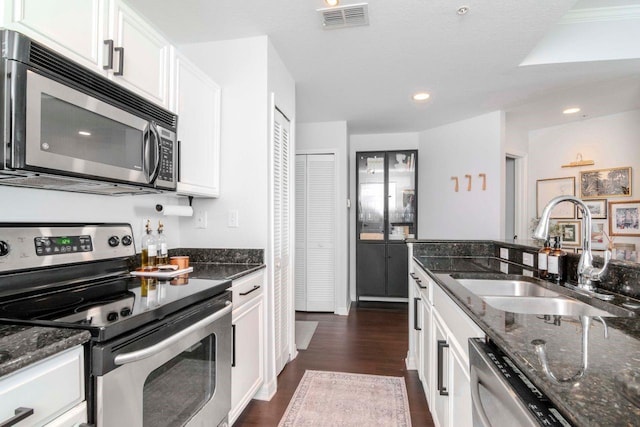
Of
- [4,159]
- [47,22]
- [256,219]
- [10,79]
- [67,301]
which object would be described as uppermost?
[47,22]

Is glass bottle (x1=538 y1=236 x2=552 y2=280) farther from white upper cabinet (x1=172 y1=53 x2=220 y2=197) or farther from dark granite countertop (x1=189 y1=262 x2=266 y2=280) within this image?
white upper cabinet (x1=172 y1=53 x2=220 y2=197)

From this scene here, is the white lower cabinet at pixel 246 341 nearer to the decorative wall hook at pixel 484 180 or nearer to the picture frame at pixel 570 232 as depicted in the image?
the decorative wall hook at pixel 484 180

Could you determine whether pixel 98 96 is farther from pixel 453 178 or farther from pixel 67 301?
pixel 453 178

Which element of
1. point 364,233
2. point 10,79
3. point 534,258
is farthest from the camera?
point 364,233

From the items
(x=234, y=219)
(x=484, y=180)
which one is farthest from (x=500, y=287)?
(x=484, y=180)

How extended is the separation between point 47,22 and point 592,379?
1806mm

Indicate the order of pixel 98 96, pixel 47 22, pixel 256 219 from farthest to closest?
pixel 256 219 < pixel 98 96 < pixel 47 22

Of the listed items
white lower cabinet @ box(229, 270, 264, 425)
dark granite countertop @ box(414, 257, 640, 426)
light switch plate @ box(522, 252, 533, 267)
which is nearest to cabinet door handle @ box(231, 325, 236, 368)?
white lower cabinet @ box(229, 270, 264, 425)

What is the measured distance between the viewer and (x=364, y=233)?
455 centimetres

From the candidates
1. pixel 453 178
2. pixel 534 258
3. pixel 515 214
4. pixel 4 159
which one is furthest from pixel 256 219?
pixel 515 214

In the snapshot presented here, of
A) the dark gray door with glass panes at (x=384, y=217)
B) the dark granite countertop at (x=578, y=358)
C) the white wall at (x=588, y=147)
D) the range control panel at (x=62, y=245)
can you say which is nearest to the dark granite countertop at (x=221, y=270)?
the range control panel at (x=62, y=245)

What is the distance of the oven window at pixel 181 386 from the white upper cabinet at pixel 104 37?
121 cm

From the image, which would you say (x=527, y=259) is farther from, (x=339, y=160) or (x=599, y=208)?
(x=599, y=208)

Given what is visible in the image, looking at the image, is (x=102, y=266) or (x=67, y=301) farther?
(x=102, y=266)
